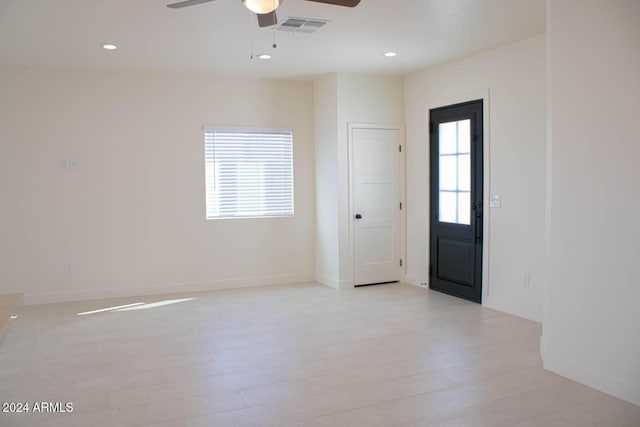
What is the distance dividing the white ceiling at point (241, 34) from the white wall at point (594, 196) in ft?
2.70

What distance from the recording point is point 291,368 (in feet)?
12.7

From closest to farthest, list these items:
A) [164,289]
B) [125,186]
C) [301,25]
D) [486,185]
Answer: [301,25] → [486,185] → [125,186] → [164,289]

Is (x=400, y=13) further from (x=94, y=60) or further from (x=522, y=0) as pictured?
(x=94, y=60)

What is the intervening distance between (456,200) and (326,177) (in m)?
1.74

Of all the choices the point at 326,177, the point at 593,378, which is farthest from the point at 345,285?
the point at 593,378

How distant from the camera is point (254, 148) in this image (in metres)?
6.93

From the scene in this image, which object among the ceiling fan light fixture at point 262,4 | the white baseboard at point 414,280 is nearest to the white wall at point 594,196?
the ceiling fan light fixture at point 262,4

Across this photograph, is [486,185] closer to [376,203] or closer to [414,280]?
[376,203]

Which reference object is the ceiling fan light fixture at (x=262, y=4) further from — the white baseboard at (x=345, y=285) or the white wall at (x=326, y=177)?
the white baseboard at (x=345, y=285)

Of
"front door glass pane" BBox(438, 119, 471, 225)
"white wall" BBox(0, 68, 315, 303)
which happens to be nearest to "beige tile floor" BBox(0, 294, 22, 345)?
"white wall" BBox(0, 68, 315, 303)

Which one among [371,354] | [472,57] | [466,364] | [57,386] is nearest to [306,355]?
[371,354]

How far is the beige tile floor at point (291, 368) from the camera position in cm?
311

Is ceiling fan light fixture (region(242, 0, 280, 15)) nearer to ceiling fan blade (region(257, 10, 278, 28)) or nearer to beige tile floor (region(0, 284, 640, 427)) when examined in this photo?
ceiling fan blade (region(257, 10, 278, 28))

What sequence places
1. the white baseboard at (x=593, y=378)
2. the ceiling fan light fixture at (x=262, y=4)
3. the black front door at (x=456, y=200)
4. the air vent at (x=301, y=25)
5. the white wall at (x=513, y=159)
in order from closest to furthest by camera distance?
the ceiling fan light fixture at (x=262, y=4), the white baseboard at (x=593, y=378), the air vent at (x=301, y=25), the white wall at (x=513, y=159), the black front door at (x=456, y=200)
